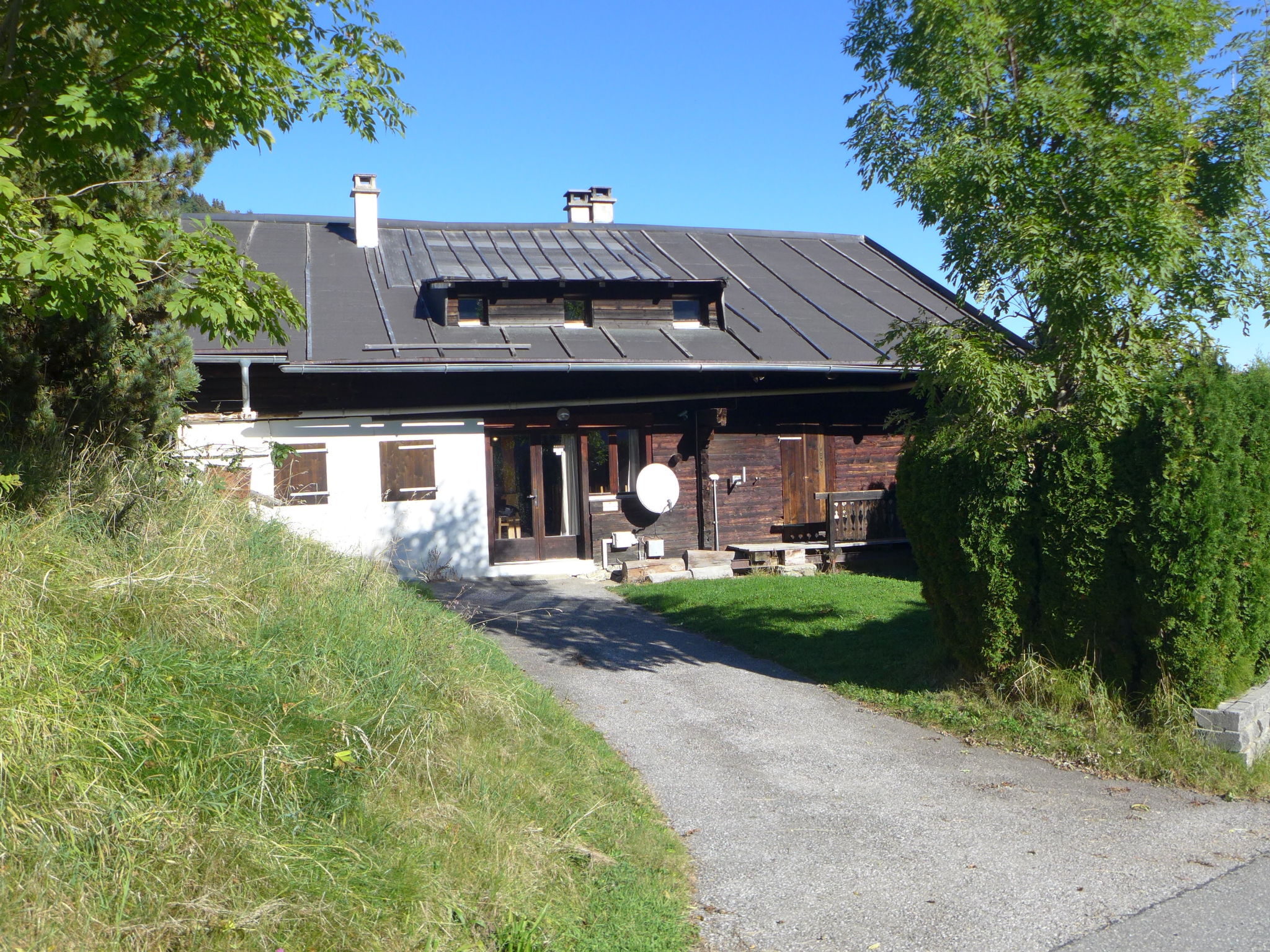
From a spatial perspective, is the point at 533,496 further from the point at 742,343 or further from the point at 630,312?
the point at 742,343

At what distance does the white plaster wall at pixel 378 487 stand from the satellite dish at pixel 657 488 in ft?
7.77

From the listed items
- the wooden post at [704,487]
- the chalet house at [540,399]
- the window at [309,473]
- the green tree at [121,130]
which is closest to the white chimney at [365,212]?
the chalet house at [540,399]

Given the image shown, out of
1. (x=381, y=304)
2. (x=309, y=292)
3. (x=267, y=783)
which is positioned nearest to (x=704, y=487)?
(x=381, y=304)

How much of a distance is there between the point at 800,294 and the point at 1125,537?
12.0 m

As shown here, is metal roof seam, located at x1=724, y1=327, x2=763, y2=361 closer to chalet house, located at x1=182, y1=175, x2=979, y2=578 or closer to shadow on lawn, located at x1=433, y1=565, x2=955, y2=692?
chalet house, located at x1=182, y1=175, x2=979, y2=578

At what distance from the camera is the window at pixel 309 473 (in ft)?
41.6

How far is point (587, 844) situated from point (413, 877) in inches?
39.1

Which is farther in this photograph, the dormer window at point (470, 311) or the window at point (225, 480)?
the dormer window at point (470, 311)

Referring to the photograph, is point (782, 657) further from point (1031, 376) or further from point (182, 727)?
point (182, 727)

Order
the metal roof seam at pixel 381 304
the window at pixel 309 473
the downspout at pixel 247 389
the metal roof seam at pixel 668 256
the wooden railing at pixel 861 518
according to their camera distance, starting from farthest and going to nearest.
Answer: the metal roof seam at pixel 668 256
the wooden railing at pixel 861 518
the metal roof seam at pixel 381 304
the window at pixel 309 473
the downspout at pixel 247 389

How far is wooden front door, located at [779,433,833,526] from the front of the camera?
1577 centimetres

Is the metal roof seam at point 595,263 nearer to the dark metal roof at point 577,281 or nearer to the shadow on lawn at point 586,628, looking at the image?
the dark metal roof at point 577,281

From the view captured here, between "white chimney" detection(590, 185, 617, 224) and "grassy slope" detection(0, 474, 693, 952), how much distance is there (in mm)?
17044

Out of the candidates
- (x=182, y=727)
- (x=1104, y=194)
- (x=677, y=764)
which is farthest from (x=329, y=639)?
(x=1104, y=194)
